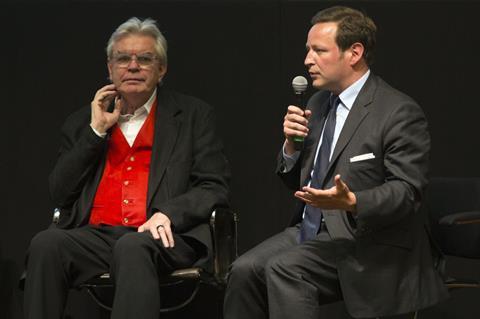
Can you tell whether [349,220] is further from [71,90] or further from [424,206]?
[71,90]

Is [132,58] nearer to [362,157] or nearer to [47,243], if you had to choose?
[47,243]

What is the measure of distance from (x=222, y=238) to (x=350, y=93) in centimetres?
88

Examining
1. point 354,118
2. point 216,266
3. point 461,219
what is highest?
point 354,118

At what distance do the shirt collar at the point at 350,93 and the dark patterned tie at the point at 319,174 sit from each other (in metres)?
0.06

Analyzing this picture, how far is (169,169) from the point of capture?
4035 millimetres

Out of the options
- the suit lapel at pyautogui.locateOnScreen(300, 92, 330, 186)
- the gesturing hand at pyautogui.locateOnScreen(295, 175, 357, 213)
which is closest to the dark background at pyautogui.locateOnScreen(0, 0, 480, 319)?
the suit lapel at pyautogui.locateOnScreen(300, 92, 330, 186)

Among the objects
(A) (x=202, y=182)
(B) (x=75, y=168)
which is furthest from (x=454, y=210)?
(B) (x=75, y=168)

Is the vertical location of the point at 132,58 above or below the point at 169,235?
above

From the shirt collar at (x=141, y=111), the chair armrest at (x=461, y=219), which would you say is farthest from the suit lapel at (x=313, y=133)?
the shirt collar at (x=141, y=111)

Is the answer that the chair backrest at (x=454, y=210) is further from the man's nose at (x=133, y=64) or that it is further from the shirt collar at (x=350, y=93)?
the man's nose at (x=133, y=64)

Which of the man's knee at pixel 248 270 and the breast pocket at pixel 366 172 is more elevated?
the breast pocket at pixel 366 172

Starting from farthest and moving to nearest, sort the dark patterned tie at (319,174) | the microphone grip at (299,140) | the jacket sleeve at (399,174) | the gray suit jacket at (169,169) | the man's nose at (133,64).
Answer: the man's nose at (133,64) < the gray suit jacket at (169,169) < the dark patterned tie at (319,174) < the microphone grip at (299,140) < the jacket sleeve at (399,174)

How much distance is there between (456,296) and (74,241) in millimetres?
1967

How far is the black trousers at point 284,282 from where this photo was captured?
3.31 meters
